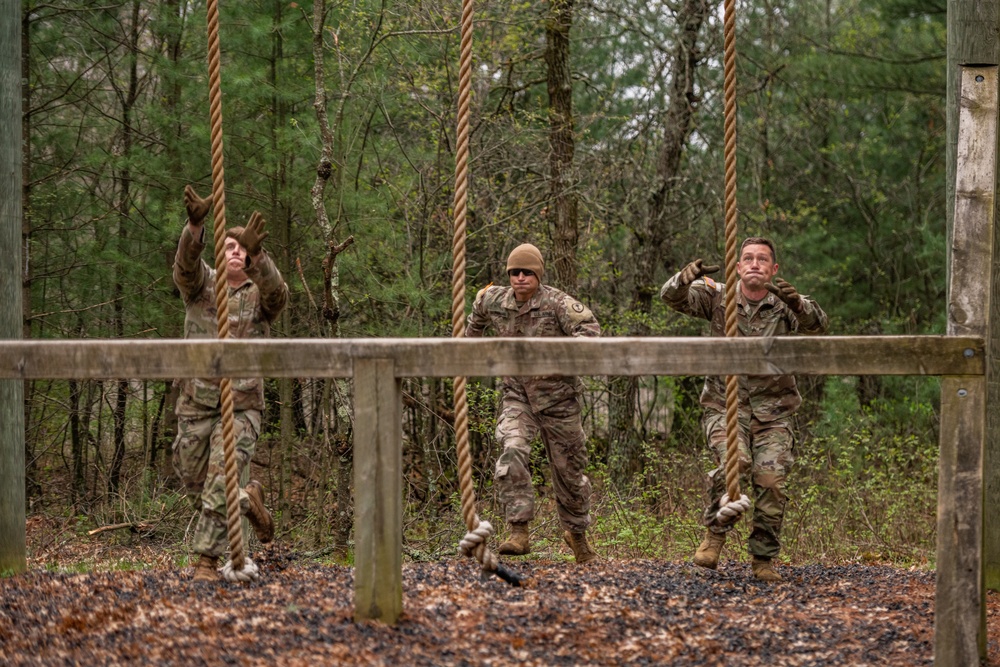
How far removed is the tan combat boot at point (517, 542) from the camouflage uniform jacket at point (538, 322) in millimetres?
727

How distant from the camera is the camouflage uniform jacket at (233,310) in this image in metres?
5.24

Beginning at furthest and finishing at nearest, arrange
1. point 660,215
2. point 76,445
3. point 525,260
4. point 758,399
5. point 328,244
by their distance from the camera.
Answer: point 660,215, point 76,445, point 328,244, point 525,260, point 758,399

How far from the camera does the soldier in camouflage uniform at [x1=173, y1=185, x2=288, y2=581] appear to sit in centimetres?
505

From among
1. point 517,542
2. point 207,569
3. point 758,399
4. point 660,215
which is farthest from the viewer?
point 660,215

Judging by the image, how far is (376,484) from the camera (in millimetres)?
3797

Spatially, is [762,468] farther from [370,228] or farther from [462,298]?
[370,228]

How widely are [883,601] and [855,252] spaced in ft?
41.1

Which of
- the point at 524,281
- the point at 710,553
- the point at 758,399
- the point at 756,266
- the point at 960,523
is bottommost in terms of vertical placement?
the point at 710,553

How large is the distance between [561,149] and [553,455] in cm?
577

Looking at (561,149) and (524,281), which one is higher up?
(561,149)

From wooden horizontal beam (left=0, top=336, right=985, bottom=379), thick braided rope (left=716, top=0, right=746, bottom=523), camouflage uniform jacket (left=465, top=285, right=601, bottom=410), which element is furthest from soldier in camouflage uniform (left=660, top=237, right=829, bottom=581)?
wooden horizontal beam (left=0, top=336, right=985, bottom=379)

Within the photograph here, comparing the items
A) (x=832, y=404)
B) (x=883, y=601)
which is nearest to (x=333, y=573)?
(x=883, y=601)

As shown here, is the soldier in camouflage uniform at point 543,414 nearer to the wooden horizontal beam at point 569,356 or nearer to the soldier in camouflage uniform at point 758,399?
the soldier in camouflage uniform at point 758,399

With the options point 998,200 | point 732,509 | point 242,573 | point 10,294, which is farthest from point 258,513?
point 998,200
